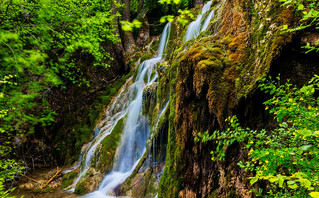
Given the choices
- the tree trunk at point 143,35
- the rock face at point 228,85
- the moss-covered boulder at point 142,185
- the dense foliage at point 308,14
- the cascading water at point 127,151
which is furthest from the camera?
the tree trunk at point 143,35

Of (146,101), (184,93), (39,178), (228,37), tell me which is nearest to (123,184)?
(146,101)

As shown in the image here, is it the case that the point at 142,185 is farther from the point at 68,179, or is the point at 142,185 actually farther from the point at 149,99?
the point at 68,179

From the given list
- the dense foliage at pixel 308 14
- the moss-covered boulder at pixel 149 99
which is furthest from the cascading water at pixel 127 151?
the dense foliage at pixel 308 14

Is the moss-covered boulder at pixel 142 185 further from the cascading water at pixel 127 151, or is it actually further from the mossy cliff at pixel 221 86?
the mossy cliff at pixel 221 86

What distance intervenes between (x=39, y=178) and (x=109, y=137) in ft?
11.4

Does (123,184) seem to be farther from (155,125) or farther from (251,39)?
(251,39)

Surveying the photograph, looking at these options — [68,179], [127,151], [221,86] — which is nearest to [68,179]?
[68,179]

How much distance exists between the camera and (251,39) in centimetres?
230

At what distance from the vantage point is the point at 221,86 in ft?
7.82

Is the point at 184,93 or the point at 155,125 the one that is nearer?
the point at 184,93

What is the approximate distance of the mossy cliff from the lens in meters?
2.06

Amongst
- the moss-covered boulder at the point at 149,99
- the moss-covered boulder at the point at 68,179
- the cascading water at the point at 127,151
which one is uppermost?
the moss-covered boulder at the point at 149,99

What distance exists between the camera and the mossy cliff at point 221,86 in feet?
6.75

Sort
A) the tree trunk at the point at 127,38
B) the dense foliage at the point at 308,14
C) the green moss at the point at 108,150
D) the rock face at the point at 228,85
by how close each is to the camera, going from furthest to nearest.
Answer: the tree trunk at the point at 127,38, the green moss at the point at 108,150, the rock face at the point at 228,85, the dense foliage at the point at 308,14
